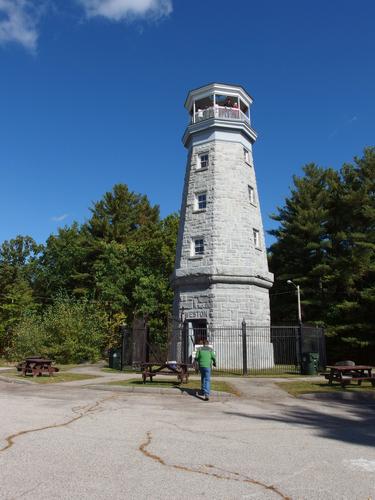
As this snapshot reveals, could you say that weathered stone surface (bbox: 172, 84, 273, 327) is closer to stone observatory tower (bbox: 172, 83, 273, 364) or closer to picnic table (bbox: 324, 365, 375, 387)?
stone observatory tower (bbox: 172, 83, 273, 364)

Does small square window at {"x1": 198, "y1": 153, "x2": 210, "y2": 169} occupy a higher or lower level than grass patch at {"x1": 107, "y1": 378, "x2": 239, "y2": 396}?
higher

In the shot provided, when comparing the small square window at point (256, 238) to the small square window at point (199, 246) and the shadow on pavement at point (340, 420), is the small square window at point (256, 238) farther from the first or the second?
the shadow on pavement at point (340, 420)

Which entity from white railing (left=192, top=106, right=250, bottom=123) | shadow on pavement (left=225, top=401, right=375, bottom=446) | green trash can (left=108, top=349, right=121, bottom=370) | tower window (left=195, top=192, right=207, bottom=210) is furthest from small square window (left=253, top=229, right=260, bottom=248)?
shadow on pavement (left=225, top=401, right=375, bottom=446)

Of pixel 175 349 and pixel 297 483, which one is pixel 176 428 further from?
pixel 175 349

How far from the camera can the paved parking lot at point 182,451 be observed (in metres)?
4.42

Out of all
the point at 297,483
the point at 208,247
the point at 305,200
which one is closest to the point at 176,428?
the point at 297,483

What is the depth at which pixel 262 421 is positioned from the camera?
878 cm

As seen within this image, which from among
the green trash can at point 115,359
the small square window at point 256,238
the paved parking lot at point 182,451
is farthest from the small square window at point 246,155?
the paved parking lot at point 182,451

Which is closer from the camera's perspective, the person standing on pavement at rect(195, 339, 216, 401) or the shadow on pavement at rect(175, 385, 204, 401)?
the person standing on pavement at rect(195, 339, 216, 401)

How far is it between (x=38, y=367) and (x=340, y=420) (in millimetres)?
12879

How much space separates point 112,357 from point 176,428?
16.2 meters

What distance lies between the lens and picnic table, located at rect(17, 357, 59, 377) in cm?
1759

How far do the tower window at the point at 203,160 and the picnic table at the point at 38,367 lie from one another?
46.1 ft

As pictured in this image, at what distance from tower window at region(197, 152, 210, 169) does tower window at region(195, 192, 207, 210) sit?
1.81 m
